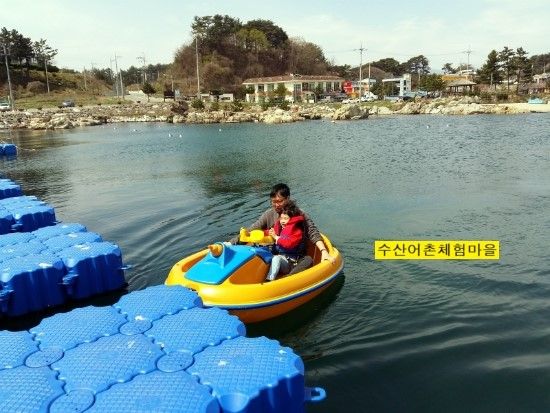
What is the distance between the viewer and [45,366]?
4066 millimetres

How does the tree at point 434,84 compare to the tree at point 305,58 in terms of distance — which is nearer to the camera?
the tree at point 434,84

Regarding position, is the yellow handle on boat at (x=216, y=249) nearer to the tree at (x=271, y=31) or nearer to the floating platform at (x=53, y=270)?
the floating platform at (x=53, y=270)

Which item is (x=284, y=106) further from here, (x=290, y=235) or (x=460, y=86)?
(x=290, y=235)

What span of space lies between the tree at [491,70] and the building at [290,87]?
2953cm

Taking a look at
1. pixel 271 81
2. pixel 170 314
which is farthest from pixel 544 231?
pixel 271 81

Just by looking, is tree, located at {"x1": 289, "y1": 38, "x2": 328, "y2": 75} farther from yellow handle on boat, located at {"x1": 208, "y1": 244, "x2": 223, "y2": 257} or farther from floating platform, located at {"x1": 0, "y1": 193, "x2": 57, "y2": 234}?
yellow handle on boat, located at {"x1": 208, "y1": 244, "x2": 223, "y2": 257}

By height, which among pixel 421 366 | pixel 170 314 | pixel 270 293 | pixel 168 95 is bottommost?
pixel 421 366

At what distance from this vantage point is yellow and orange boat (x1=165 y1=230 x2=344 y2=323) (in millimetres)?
6633

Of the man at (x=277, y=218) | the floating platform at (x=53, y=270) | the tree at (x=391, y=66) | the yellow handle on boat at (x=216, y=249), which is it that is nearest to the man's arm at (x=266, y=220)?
the man at (x=277, y=218)

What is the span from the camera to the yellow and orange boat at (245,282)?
6.63 meters

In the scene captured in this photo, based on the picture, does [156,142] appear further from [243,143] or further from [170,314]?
[170,314]

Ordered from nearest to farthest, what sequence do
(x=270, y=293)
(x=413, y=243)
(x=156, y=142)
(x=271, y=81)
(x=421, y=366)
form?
(x=421, y=366)
(x=270, y=293)
(x=413, y=243)
(x=156, y=142)
(x=271, y=81)

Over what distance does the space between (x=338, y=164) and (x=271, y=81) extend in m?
73.1

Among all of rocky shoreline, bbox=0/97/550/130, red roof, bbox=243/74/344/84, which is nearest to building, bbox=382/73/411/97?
red roof, bbox=243/74/344/84
